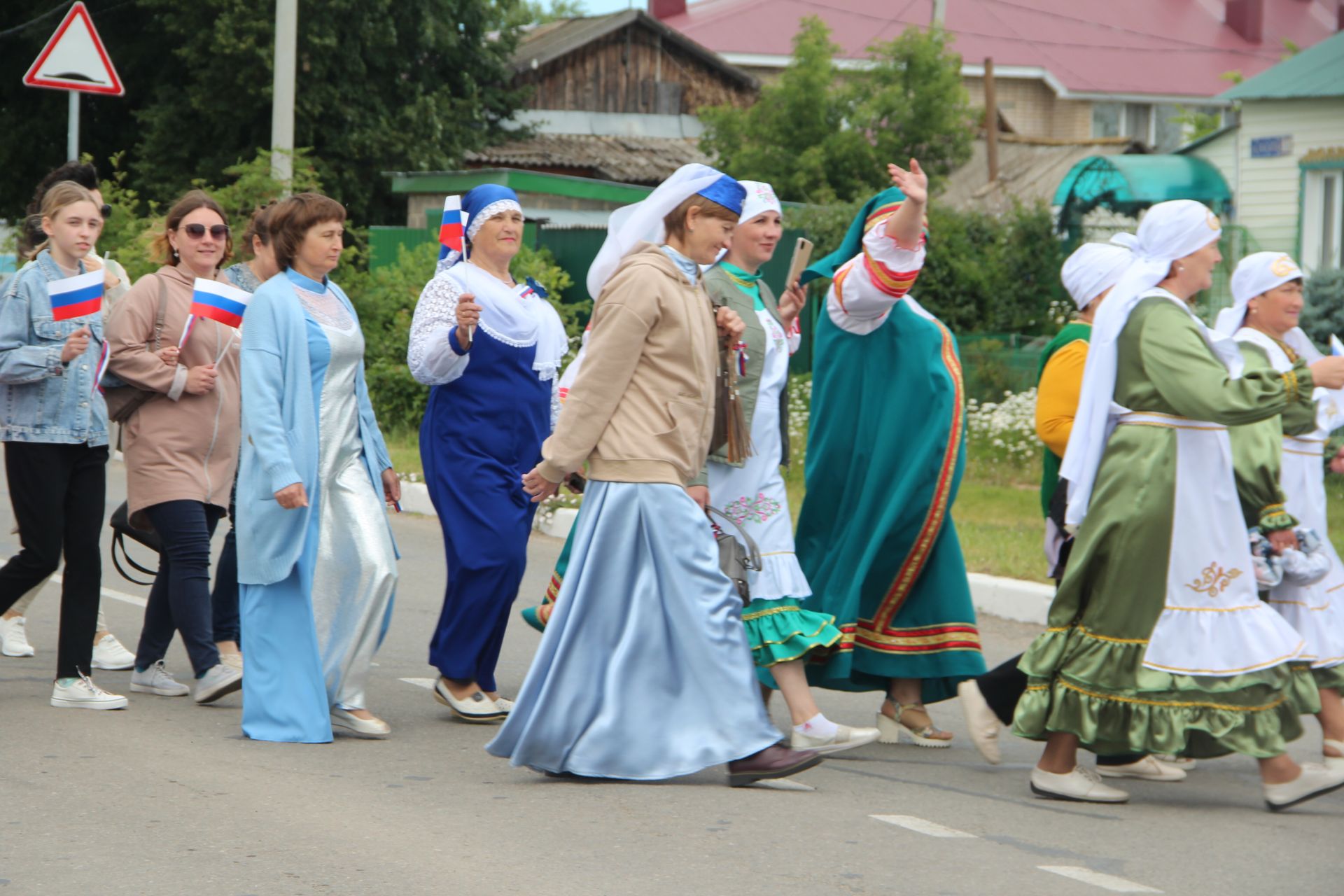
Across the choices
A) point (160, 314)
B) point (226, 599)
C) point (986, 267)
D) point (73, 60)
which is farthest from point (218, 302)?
point (986, 267)

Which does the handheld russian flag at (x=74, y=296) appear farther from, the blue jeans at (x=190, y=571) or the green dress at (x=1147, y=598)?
the green dress at (x=1147, y=598)

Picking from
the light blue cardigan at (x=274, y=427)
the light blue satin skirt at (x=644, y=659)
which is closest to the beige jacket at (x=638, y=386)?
the light blue satin skirt at (x=644, y=659)

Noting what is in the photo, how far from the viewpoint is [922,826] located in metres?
5.08

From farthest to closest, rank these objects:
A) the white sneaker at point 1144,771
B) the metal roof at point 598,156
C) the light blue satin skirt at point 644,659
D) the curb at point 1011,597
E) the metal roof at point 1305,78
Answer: the metal roof at point 598,156, the metal roof at point 1305,78, the curb at point 1011,597, the white sneaker at point 1144,771, the light blue satin skirt at point 644,659

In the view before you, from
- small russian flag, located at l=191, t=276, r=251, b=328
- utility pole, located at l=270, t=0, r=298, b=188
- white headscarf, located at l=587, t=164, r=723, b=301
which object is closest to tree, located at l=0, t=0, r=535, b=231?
utility pole, located at l=270, t=0, r=298, b=188

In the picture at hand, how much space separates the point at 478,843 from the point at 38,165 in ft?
98.0

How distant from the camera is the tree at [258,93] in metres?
28.8

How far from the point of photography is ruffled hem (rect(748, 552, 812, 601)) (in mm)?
5848

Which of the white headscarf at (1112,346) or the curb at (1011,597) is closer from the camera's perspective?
the white headscarf at (1112,346)

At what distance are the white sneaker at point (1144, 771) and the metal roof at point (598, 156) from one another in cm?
2916

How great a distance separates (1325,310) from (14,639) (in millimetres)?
13365

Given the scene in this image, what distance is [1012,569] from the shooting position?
32.0ft

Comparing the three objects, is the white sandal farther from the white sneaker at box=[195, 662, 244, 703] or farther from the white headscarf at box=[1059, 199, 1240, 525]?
the white sneaker at box=[195, 662, 244, 703]

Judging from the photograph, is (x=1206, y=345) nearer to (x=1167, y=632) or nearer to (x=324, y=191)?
(x=1167, y=632)
